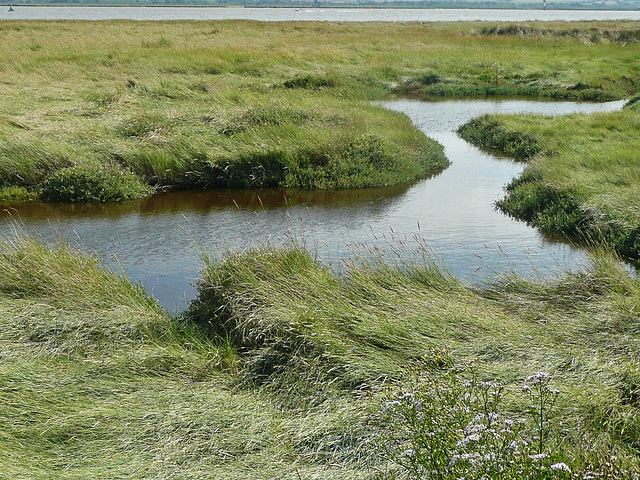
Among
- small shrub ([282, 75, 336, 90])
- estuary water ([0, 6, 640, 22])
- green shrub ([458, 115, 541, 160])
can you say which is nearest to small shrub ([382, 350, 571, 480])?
→ green shrub ([458, 115, 541, 160])

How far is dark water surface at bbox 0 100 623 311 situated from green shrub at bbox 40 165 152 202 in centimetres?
28

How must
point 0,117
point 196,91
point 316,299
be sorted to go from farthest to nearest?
point 196,91
point 0,117
point 316,299

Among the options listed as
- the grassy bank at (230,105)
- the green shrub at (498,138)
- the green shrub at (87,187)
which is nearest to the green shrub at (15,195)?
the grassy bank at (230,105)

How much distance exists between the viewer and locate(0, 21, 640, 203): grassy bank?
1405cm

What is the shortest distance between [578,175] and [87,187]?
9.39 metres

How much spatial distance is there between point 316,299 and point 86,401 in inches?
97.8

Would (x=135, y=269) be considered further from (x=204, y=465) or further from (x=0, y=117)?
(x=0, y=117)

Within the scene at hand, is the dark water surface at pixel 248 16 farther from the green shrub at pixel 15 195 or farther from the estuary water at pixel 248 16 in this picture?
the green shrub at pixel 15 195

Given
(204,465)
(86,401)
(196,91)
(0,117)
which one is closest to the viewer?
(204,465)

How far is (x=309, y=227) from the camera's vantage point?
11562mm

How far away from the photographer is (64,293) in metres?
7.26

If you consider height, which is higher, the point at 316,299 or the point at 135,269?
the point at 316,299

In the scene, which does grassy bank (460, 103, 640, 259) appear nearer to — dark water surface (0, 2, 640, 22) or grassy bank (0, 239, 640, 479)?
grassy bank (0, 239, 640, 479)

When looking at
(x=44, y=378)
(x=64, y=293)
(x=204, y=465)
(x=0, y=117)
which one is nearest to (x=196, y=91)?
(x=0, y=117)
